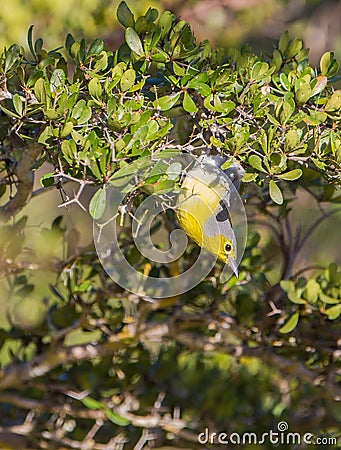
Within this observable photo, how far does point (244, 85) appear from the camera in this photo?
833 millimetres

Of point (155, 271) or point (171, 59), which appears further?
point (155, 271)

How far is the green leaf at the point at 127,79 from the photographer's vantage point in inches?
30.5

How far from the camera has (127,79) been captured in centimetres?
78

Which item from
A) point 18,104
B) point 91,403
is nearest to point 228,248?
point 18,104

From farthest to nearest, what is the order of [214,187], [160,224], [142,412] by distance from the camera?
1. [142,412]
2. [160,224]
3. [214,187]

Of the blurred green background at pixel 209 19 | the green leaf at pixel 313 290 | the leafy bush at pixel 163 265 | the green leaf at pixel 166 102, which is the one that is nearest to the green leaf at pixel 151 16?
the leafy bush at pixel 163 265

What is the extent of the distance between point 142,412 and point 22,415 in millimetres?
249

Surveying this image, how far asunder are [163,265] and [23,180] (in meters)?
0.31

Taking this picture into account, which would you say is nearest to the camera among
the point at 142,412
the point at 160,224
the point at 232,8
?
the point at 160,224

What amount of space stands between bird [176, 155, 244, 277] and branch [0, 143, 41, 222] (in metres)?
0.21

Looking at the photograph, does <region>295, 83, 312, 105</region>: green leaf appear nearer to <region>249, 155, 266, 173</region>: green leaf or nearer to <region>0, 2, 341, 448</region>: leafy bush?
<region>0, 2, 341, 448</region>: leafy bush

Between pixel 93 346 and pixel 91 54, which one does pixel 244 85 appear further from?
pixel 93 346

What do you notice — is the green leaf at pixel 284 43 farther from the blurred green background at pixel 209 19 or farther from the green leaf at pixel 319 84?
the blurred green background at pixel 209 19

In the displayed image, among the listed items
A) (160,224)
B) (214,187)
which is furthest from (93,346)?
(214,187)
